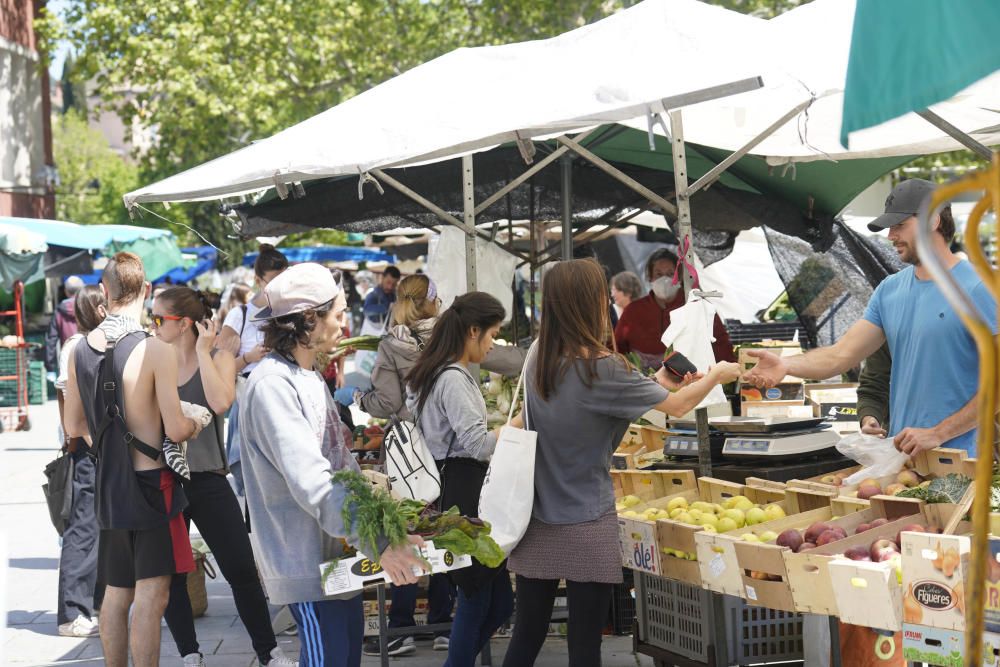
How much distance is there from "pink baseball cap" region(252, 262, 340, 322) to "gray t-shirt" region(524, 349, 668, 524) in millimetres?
851

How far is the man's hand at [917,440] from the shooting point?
4793 mm

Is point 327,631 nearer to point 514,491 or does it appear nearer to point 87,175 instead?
point 514,491

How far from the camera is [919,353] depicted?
4863mm

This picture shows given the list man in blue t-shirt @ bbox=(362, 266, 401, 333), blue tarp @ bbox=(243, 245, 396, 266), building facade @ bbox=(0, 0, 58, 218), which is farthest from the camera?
blue tarp @ bbox=(243, 245, 396, 266)

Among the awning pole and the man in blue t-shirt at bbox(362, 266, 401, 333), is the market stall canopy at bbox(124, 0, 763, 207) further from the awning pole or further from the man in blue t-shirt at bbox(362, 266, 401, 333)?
the man in blue t-shirt at bbox(362, 266, 401, 333)

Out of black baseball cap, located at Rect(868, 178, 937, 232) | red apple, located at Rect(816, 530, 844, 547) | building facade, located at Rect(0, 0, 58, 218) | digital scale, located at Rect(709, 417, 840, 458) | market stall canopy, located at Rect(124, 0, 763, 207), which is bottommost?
red apple, located at Rect(816, 530, 844, 547)

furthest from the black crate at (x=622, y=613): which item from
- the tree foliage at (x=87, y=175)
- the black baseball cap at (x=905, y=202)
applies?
the tree foliage at (x=87, y=175)

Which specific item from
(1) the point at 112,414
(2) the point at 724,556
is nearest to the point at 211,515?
(1) the point at 112,414

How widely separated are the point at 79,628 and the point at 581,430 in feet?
13.9

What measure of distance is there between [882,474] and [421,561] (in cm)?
205

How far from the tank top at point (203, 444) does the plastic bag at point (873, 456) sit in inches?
116

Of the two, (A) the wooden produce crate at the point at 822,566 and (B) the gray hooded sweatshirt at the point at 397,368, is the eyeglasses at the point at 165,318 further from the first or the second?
(A) the wooden produce crate at the point at 822,566

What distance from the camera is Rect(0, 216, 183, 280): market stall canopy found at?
18344 millimetres

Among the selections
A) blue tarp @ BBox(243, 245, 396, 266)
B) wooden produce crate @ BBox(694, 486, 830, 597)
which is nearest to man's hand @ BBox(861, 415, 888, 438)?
wooden produce crate @ BBox(694, 486, 830, 597)
